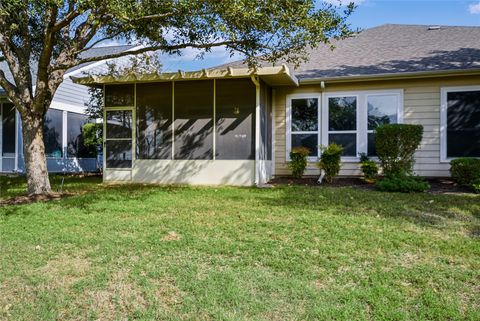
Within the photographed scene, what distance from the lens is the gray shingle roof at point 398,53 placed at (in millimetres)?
9672

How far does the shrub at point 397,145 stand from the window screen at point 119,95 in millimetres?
6282

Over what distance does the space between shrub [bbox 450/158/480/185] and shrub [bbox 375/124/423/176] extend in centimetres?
89

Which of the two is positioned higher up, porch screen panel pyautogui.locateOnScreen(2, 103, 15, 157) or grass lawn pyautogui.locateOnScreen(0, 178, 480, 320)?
porch screen panel pyautogui.locateOnScreen(2, 103, 15, 157)

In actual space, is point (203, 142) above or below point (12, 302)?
above

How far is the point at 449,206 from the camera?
6.01 meters

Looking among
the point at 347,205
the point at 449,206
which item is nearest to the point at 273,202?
the point at 347,205

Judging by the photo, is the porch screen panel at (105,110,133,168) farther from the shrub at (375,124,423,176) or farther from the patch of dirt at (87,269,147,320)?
the patch of dirt at (87,269,147,320)

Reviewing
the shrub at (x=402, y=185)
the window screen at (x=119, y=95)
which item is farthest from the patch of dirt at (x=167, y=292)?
the window screen at (x=119, y=95)

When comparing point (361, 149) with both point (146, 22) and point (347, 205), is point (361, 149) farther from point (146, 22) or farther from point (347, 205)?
point (146, 22)

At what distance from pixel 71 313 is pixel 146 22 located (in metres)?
6.25

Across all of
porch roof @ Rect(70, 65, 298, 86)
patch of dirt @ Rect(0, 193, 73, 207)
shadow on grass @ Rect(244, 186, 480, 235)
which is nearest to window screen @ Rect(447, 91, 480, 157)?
shadow on grass @ Rect(244, 186, 480, 235)

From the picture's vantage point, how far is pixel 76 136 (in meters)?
15.2

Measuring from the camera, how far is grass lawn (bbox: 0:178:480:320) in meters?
2.89

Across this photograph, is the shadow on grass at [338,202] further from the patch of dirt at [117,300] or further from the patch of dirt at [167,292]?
the patch of dirt at [117,300]
